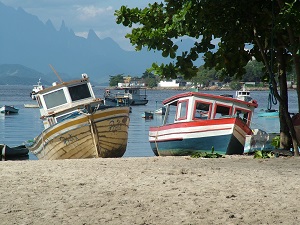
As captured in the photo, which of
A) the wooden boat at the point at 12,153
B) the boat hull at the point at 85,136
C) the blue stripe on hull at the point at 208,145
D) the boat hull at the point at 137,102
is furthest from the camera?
the boat hull at the point at 137,102

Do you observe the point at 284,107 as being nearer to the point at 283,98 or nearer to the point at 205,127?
the point at 283,98

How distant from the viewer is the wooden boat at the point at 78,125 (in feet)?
72.1

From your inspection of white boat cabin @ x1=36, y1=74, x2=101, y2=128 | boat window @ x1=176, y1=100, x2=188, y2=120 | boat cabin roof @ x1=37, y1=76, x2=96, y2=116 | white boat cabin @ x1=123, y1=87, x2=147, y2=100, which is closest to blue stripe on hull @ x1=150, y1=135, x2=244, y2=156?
boat window @ x1=176, y1=100, x2=188, y2=120

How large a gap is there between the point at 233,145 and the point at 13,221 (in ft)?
46.1

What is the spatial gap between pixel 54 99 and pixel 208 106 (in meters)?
5.12

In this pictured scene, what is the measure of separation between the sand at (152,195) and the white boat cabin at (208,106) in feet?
28.8

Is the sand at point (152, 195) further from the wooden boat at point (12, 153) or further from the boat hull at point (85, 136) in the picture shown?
the wooden boat at point (12, 153)

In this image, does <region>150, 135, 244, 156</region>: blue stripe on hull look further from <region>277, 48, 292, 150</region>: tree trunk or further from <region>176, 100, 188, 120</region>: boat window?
<region>277, 48, 292, 150</region>: tree trunk

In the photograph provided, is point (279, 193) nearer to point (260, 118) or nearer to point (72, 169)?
point (72, 169)

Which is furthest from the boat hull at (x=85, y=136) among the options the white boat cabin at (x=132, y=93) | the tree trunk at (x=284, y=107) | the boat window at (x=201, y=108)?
the white boat cabin at (x=132, y=93)

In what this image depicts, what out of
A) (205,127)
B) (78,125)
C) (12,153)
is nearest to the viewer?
(205,127)

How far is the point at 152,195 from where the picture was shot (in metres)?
9.84

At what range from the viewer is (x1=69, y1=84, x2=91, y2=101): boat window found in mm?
23406

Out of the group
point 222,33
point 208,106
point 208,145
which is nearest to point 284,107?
point 222,33
